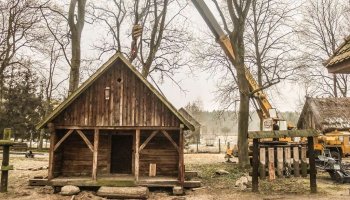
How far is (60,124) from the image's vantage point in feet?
47.4

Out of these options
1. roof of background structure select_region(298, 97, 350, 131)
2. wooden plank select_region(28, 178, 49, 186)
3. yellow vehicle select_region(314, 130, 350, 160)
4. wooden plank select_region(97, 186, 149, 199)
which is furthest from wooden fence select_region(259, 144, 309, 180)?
roof of background structure select_region(298, 97, 350, 131)

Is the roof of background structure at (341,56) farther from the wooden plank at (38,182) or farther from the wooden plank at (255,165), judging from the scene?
the wooden plank at (38,182)

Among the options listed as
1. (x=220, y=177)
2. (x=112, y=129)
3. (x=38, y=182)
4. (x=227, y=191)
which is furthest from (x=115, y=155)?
(x=220, y=177)

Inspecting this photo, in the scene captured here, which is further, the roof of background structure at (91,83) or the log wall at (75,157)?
the log wall at (75,157)

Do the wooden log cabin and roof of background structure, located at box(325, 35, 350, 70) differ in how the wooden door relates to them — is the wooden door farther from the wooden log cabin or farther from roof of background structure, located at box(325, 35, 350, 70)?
roof of background structure, located at box(325, 35, 350, 70)

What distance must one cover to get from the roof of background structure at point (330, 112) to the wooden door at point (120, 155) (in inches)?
921

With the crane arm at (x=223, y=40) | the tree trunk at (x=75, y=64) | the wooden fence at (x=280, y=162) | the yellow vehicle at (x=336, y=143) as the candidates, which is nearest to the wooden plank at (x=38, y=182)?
the tree trunk at (x=75, y=64)

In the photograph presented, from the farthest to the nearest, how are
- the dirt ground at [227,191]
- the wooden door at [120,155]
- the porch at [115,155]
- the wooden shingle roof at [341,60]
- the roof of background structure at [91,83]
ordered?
1. the wooden door at [120,155]
2. the porch at [115,155]
3. the roof of background structure at [91,83]
4. the dirt ground at [227,191]
5. the wooden shingle roof at [341,60]

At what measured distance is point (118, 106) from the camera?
14523mm

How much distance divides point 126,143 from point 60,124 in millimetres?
3089

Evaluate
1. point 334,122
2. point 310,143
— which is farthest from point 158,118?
point 334,122

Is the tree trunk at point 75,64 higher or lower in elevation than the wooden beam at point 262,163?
higher

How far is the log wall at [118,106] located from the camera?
47.2 feet

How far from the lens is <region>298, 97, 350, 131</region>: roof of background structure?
33312mm
